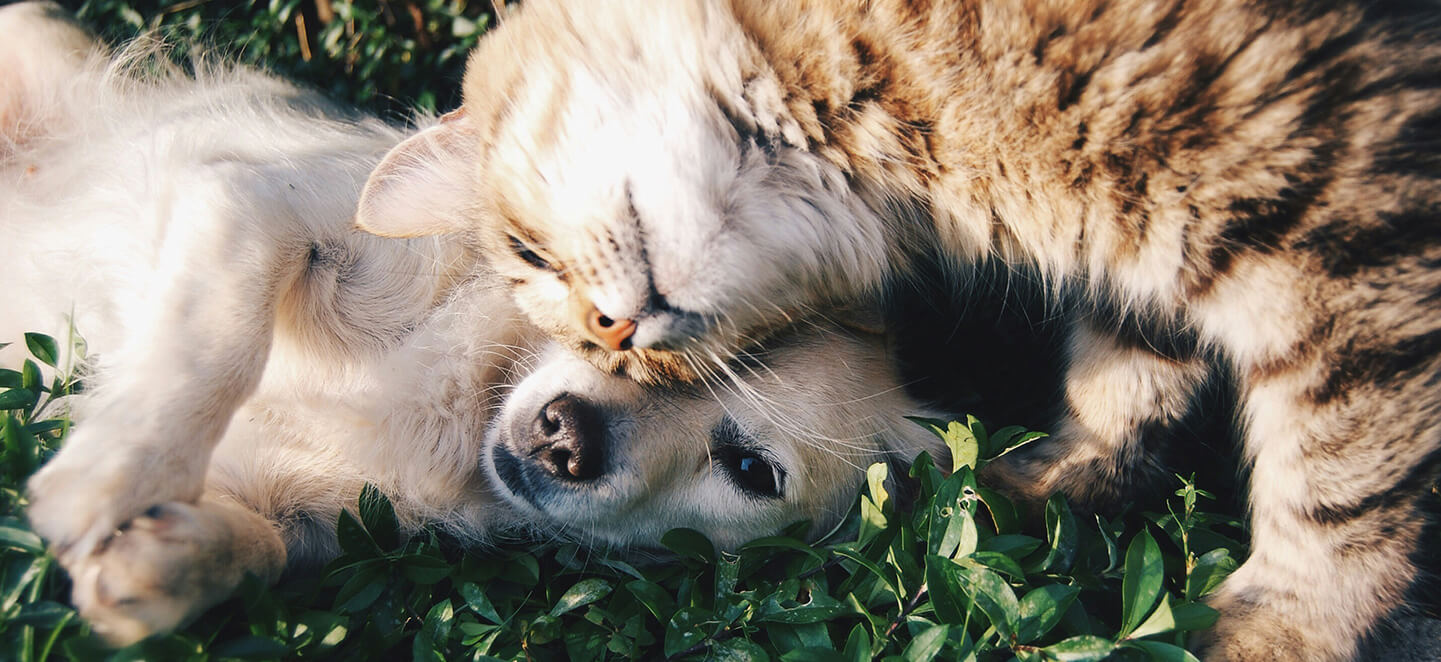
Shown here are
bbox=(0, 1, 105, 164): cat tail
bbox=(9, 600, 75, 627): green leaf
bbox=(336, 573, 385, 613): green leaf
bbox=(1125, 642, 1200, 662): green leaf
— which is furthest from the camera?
bbox=(0, 1, 105, 164): cat tail

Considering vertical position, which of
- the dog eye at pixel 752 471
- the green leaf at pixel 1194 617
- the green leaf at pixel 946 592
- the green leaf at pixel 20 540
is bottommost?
the green leaf at pixel 20 540

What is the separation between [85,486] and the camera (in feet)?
6.26

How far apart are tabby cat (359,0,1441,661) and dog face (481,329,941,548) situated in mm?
136

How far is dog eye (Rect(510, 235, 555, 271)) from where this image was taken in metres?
2.34

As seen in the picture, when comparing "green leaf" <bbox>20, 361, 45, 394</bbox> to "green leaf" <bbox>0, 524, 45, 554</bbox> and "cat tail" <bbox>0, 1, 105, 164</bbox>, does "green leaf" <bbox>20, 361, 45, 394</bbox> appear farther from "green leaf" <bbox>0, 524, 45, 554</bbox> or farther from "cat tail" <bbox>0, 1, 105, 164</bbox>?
"cat tail" <bbox>0, 1, 105, 164</bbox>

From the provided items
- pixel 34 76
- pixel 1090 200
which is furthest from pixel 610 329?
pixel 34 76

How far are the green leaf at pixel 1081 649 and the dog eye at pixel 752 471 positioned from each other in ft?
2.88

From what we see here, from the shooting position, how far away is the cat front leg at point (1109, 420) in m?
2.42

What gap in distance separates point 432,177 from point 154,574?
115cm

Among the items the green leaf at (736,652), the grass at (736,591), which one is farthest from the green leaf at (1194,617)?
the green leaf at (736,652)

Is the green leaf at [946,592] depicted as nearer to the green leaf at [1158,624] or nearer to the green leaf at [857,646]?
the green leaf at [857,646]

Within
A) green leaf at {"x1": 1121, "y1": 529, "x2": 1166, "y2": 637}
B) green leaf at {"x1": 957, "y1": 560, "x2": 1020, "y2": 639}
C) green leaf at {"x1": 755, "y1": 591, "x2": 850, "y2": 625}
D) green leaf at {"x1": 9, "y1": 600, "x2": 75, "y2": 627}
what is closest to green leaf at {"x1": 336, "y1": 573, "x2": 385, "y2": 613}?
green leaf at {"x1": 9, "y1": 600, "x2": 75, "y2": 627}

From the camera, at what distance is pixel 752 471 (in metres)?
2.60

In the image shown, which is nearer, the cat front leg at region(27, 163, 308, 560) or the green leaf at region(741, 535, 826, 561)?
the cat front leg at region(27, 163, 308, 560)
